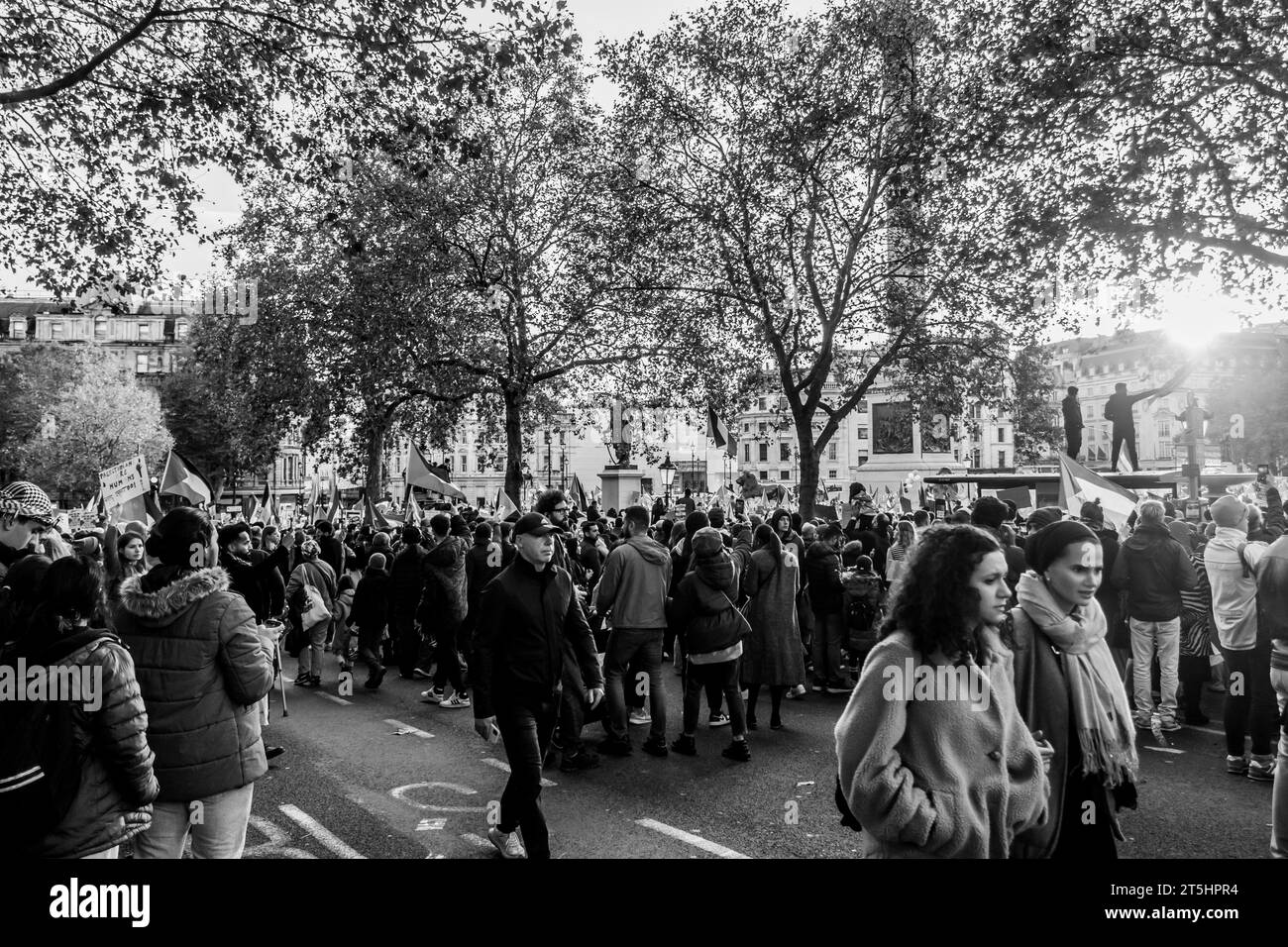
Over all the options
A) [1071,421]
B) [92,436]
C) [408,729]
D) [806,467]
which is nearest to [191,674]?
[408,729]

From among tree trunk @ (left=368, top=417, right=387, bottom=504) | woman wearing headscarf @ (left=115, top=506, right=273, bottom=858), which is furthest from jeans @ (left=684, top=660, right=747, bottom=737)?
tree trunk @ (left=368, top=417, right=387, bottom=504)

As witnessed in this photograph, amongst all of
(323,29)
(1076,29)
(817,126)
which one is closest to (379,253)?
(817,126)

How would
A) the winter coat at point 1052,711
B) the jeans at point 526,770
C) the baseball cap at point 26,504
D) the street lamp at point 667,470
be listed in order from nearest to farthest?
the winter coat at point 1052,711 → the jeans at point 526,770 → the baseball cap at point 26,504 → the street lamp at point 667,470

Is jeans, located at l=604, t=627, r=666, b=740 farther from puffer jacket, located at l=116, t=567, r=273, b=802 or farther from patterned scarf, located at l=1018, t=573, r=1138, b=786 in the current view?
patterned scarf, located at l=1018, t=573, r=1138, b=786

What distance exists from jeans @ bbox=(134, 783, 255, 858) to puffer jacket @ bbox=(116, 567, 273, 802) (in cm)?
6

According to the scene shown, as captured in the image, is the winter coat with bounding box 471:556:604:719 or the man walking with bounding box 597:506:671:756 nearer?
the winter coat with bounding box 471:556:604:719

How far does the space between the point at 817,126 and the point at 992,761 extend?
18.5 metres

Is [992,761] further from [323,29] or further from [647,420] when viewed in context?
[647,420]

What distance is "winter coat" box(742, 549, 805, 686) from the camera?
802 centimetres

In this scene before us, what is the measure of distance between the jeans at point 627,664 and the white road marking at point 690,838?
68.4 inches

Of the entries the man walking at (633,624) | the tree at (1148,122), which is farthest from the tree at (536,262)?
the man walking at (633,624)

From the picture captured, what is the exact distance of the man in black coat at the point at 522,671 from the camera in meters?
4.64

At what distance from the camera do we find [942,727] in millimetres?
2557

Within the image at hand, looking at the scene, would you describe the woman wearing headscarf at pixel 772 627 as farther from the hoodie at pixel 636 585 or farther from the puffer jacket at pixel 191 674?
the puffer jacket at pixel 191 674
